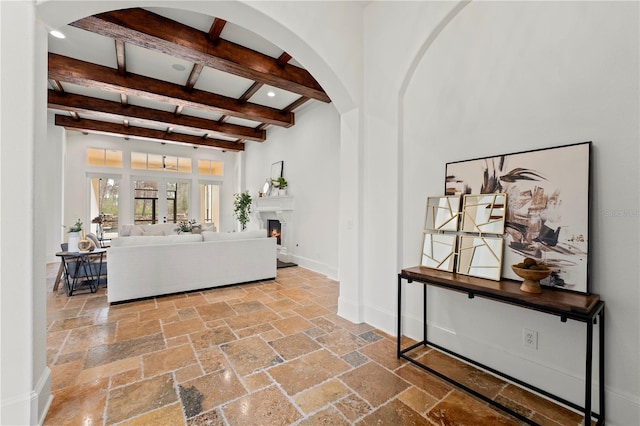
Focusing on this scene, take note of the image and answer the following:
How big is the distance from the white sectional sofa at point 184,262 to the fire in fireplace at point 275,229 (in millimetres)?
2493

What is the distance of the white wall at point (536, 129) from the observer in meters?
Answer: 1.58

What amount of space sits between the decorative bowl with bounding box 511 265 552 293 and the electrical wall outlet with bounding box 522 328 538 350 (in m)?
0.46

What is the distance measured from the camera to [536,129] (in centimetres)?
191

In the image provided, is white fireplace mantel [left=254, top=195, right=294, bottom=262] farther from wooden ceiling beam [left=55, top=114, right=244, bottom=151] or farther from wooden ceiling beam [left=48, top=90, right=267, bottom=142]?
wooden ceiling beam [left=55, top=114, right=244, bottom=151]

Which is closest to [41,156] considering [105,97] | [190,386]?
[190,386]

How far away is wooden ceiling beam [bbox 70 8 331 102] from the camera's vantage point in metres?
2.92

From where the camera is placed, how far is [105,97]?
5.55 metres

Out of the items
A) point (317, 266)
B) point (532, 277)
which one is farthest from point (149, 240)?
point (532, 277)

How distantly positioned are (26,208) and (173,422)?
1512 mm

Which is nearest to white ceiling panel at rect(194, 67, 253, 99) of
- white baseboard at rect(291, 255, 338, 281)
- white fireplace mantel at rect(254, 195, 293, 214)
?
white fireplace mantel at rect(254, 195, 293, 214)

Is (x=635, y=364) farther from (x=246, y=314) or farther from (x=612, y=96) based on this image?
(x=246, y=314)

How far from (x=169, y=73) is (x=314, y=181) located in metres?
3.15

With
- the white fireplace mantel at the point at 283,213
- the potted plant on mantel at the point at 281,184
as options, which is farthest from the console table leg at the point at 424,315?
the potted plant on mantel at the point at 281,184

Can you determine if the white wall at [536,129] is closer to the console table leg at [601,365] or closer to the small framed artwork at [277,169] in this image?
the console table leg at [601,365]
